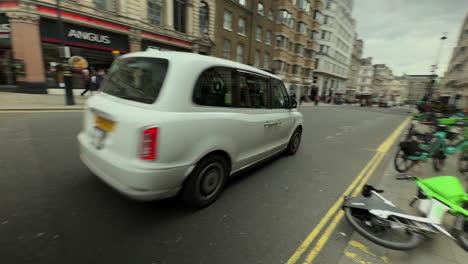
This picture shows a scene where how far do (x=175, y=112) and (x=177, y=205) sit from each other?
53.7 inches

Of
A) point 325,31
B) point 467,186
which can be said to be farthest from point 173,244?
point 325,31

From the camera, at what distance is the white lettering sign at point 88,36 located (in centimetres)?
1286

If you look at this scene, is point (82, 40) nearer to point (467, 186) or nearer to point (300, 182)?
point (300, 182)

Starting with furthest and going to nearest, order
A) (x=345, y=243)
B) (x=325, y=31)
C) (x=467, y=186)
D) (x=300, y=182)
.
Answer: (x=325, y=31), (x=467, y=186), (x=300, y=182), (x=345, y=243)

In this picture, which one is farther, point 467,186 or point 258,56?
point 258,56

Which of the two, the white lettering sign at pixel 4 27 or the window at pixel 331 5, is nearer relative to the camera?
the white lettering sign at pixel 4 27

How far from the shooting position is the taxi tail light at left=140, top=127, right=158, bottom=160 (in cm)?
208

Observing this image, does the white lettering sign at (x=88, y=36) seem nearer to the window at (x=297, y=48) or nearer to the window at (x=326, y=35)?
the window at (x=297, y=48)

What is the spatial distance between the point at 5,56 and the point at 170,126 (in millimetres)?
16596

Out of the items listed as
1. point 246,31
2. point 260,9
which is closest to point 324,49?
point 260,9

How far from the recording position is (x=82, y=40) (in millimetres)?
13320

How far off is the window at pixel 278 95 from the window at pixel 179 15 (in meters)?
17.2

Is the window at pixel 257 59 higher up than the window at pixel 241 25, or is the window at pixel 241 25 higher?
the window at pixel 241 25

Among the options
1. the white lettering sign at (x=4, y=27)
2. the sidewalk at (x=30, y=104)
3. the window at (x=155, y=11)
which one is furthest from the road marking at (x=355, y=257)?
the window at (x=155, y=11)
